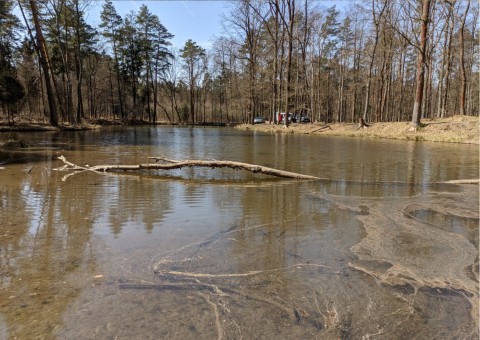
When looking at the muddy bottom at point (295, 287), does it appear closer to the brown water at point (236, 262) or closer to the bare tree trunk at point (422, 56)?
the brown water at point (236, 262)

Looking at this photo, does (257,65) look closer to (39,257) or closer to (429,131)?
(429,131)

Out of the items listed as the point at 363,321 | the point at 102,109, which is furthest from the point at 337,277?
the point at 102,109

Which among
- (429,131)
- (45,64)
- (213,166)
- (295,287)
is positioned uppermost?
(45,64)

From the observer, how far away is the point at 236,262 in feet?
14.6

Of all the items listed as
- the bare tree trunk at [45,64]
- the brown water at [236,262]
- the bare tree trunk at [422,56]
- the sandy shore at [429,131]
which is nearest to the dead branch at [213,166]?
the brown water at [236,262]

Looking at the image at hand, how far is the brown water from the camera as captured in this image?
3178 mm

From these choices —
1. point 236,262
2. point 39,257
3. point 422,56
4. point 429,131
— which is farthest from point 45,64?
point 236,262

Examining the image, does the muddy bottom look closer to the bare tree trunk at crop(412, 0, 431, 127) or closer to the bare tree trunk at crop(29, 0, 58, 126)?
the bare tree trunk at crop(412, 0, 431, 127)

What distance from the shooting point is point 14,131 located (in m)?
25.9

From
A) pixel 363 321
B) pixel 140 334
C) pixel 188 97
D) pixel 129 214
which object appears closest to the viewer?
pixel 140 334

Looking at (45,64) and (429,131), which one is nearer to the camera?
(429,131)

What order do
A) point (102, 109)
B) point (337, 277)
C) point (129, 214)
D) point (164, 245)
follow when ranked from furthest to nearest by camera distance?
point (102, 109), point (129, 214), point (164, 245), point (337, 277)

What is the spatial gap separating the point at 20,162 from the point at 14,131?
51.3ft

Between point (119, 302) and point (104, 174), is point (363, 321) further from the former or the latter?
point (104, 174)
